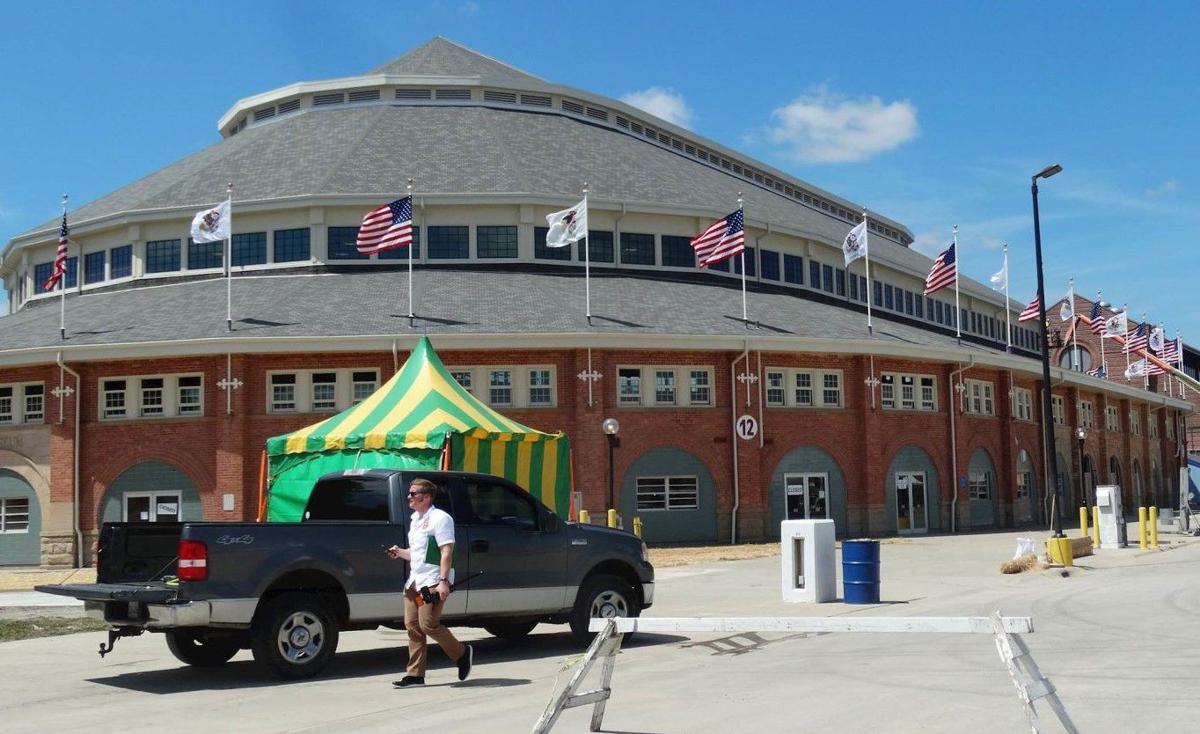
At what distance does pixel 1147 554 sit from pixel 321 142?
3001cm

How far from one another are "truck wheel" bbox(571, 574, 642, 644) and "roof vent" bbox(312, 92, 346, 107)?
37430mm

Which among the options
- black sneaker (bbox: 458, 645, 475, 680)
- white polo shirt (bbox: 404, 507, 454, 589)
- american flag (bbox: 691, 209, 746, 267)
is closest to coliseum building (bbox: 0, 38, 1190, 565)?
american flag (bbox: 691, 209, 746, 267)

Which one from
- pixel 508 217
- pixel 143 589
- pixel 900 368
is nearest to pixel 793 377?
pixel 900 368

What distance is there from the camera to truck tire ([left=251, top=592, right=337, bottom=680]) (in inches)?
464

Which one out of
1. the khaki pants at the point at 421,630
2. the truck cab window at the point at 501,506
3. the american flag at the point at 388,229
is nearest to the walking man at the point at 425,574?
the khaki pants at the point at 421,630

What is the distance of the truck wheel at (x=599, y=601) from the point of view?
45.8ft

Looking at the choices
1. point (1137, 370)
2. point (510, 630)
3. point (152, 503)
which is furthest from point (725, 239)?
point (1137, 370)

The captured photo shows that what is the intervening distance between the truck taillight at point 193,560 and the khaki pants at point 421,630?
6.20ft

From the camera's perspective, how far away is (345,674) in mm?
12461

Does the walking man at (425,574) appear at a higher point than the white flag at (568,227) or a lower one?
lower

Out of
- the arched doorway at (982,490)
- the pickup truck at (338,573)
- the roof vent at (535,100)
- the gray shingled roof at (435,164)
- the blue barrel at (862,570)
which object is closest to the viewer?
the pickup truck at (338,573)

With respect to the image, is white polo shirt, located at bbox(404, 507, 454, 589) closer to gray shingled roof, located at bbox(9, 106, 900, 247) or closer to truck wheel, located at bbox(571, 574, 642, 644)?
truck wheel, located at bbox(571, 574, 642, 644)

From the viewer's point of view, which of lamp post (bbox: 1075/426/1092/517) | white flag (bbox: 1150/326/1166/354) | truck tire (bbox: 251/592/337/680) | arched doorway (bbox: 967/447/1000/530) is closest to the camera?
truck tire (bbox: 251/592/337/680)

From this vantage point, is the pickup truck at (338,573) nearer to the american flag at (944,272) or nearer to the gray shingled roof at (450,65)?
the american flag at (944,272)
